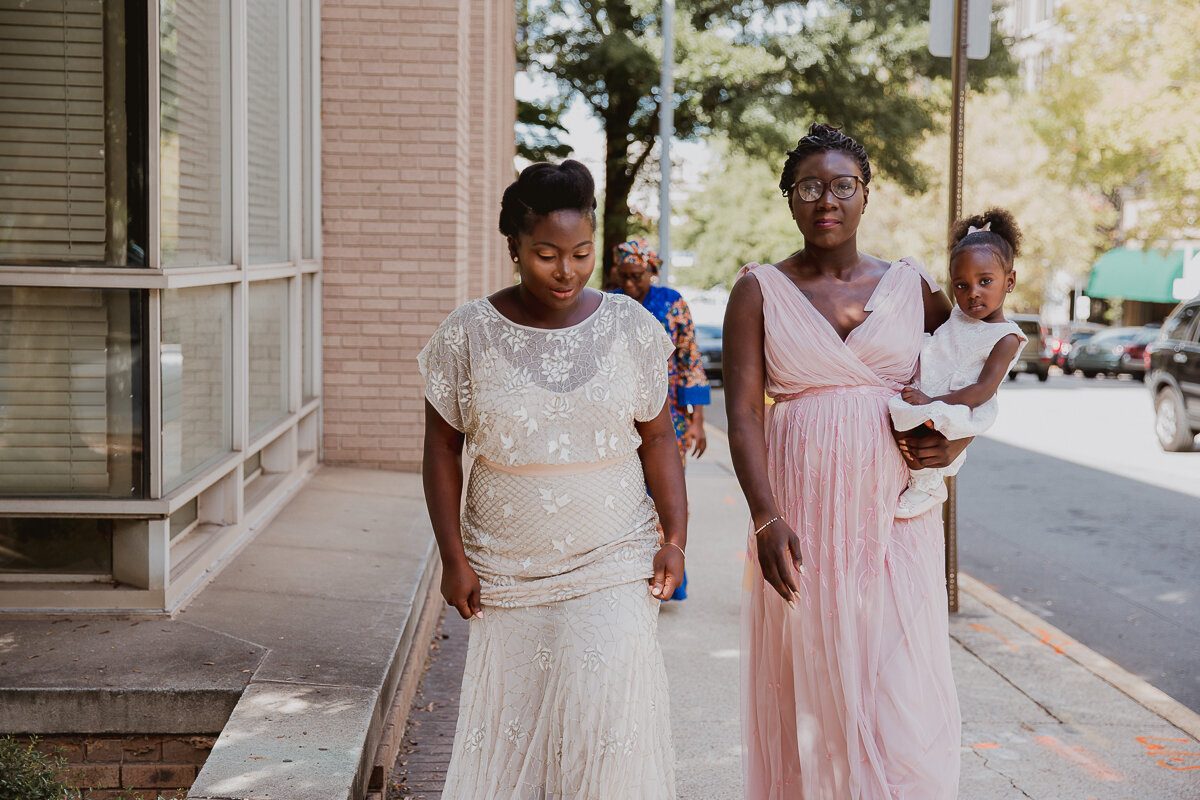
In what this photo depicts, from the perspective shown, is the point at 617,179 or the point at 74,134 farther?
the point at 617,179

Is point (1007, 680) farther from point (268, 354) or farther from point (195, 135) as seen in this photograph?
point (195, 135)

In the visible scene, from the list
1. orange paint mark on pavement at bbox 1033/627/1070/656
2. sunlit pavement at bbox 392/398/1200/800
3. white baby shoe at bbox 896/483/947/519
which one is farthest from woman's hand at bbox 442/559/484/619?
orange paint mark on pavement at bbox 1033/627/1070/656

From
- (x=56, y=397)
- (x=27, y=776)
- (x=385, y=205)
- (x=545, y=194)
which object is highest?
(x=385, y=205)

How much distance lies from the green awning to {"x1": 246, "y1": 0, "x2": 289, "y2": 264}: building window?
134 feet

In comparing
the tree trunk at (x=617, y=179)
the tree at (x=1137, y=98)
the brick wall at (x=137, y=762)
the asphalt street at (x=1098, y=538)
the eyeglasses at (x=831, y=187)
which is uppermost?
the tree at (x=1137, y=98)

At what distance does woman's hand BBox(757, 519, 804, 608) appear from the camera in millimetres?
3402

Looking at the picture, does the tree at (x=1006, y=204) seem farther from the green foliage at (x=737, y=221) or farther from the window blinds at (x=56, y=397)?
the window blinds at (x=56, y=397)

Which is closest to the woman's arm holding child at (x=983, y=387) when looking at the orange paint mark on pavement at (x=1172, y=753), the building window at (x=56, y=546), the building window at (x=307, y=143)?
the orange paint mark on pavement at (x=1172, y=753)

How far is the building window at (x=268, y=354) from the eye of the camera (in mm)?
6590

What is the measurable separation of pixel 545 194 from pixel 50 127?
249 centimetres

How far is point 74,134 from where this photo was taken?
4.68 metres

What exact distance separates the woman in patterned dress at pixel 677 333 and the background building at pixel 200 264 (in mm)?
1843

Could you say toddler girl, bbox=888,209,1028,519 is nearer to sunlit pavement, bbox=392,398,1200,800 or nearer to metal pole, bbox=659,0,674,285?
sunlit pavement, bbox=392,398,1200,800

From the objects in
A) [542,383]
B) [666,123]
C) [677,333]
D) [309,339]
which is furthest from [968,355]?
[666,123]
